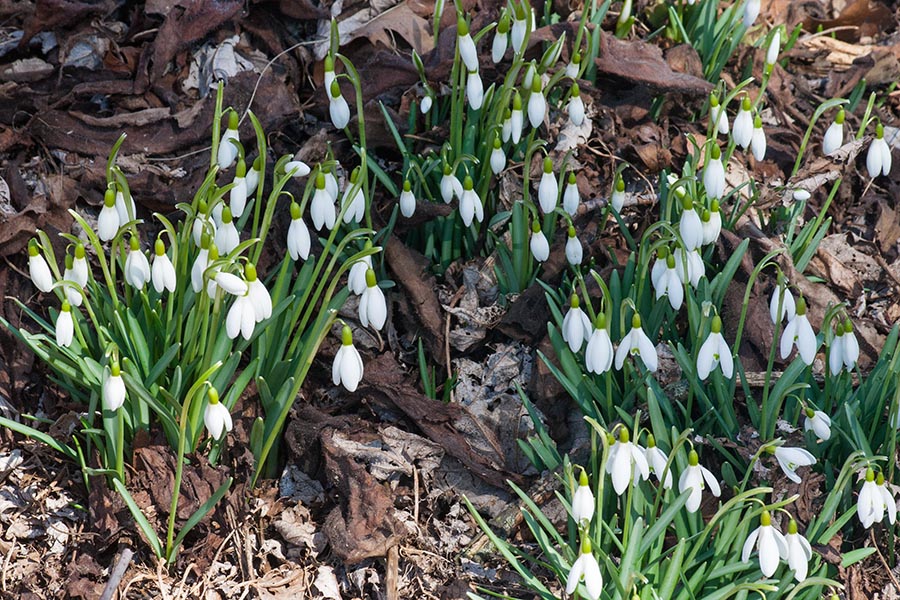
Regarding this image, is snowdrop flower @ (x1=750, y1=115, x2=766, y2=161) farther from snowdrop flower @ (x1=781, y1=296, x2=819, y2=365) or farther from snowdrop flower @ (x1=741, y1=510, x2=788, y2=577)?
snowdrop flower @ (x1=741, y1=510, x2=788, y2=577)

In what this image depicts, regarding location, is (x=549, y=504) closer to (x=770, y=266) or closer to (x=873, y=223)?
(x=770, y=266)

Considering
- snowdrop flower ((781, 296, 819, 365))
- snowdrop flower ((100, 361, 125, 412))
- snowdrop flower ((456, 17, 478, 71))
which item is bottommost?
snowdrop flower ((100, 361, 125, 412))

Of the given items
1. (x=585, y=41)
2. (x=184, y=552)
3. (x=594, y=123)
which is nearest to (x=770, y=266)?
(x=594, y=123)

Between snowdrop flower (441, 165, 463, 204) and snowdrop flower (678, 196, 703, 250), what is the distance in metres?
0.65

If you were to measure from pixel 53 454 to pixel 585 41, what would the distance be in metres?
2.17

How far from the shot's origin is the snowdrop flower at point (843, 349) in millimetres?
2275

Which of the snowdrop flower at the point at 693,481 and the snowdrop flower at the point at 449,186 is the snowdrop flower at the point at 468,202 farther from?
the snowdrop flower at the point at 693,481

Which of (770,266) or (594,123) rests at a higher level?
(594,123)

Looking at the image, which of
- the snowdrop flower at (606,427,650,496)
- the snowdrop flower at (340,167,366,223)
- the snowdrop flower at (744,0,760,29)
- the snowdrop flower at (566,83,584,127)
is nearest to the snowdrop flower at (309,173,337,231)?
the snowdrop flower at (340,167,366,223)

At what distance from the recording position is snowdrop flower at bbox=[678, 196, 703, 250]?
93.0 inches

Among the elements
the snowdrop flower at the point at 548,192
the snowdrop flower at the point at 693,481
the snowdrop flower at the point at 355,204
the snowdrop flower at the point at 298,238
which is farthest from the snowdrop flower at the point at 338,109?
the snowdrop flower at the point at 693,481

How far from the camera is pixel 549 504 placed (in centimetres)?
245

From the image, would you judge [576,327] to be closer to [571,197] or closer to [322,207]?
[571,197]

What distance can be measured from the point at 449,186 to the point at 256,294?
0.81 meters
